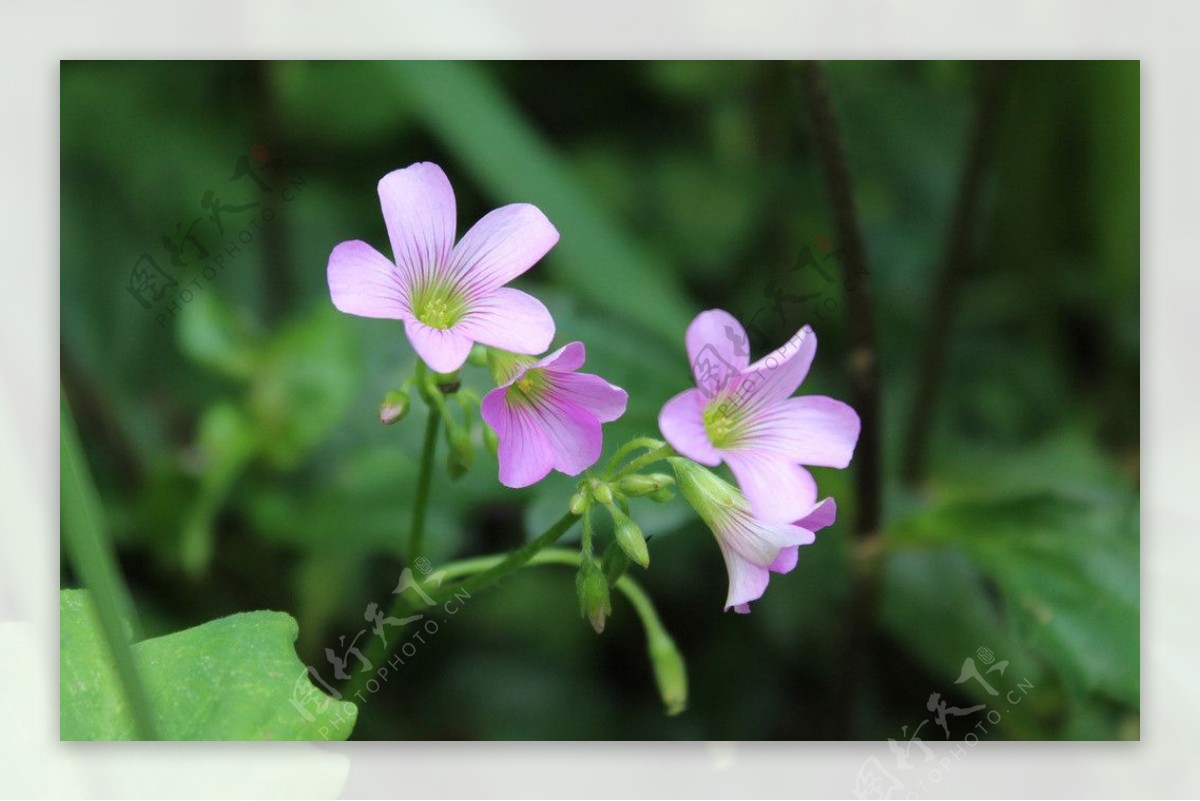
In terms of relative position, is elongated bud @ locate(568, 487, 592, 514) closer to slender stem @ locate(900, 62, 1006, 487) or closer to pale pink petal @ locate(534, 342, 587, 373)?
pale pink petal @ locate(534, 342, 587, 373)

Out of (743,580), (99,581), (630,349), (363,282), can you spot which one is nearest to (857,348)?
(630,349)

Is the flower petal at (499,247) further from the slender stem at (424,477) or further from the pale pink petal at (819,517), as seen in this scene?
the pale pink petal at (819,517)

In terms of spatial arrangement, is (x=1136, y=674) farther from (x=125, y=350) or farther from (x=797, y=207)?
(x=125, y=350)

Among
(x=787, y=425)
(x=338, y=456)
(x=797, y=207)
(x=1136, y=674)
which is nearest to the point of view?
(x=787, y=425)

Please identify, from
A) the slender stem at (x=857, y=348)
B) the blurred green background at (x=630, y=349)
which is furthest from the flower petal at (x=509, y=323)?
the slender stem at (x=857, y=348)

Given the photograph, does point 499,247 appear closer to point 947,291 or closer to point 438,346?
point 438,346

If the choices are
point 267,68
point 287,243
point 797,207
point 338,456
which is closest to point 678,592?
point 338,456
